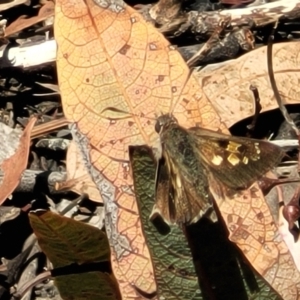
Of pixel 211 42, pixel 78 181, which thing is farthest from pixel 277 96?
pixel 78 181

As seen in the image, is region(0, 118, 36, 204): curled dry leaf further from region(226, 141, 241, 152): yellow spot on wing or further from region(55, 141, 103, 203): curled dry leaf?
region(226, 141, 241, 152): yellow spot on wing

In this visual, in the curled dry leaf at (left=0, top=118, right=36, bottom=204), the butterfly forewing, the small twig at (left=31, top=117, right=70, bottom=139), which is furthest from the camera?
the small twig at (left=31, top=117, right=70, bottom=139)

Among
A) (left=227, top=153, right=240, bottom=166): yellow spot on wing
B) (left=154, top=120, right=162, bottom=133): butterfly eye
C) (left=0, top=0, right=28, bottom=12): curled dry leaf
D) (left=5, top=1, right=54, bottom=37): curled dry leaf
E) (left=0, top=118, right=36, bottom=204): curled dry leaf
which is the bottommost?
(left=0, top=118, right=36, bottom=204): curled dry leaf

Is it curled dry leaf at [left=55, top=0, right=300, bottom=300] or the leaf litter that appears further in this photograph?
the leaf litter

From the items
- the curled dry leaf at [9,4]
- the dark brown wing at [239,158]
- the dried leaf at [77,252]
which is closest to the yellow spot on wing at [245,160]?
the dark brown wing at [239,158]

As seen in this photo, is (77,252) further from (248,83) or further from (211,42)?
(211,42)

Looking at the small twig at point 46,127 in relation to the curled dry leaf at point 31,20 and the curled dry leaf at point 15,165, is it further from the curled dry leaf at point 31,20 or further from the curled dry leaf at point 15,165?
the curled dry leaf at point 31,20

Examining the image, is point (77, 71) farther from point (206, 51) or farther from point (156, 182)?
point (206, 51)

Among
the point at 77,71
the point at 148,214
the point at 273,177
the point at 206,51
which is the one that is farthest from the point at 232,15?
the point at 148,214

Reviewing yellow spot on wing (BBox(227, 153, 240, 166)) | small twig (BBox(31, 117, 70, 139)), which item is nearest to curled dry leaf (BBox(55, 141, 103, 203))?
small twig (BBox(31, 117, 70, 139))
